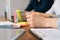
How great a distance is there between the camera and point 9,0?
3.36 meters

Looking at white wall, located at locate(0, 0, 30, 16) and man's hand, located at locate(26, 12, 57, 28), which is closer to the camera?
man's hand, located at locate(26, 12, 57, 28)

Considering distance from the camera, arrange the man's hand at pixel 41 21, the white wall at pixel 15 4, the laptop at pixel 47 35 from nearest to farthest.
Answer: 1. the laptop at pixel 47 35
2. the man's hand at pixel 41 21
3. the white wall at pixel 15 4

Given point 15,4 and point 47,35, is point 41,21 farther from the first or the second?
point 15,4

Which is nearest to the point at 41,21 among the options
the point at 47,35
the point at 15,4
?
the point at 47,35

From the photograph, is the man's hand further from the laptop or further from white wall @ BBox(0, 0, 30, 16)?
white wall @ BBox(0, 0, 30, 16)

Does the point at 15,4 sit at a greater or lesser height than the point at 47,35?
greater

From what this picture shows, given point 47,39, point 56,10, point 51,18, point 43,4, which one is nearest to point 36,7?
point 43,4

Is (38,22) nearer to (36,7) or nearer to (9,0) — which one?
(36,7)

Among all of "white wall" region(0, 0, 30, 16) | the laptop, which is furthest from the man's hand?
"white wall" region(0, 0, 30, 16)

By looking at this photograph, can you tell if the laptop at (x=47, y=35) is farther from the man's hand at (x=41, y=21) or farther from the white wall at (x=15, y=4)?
the white wall at (x=15, y=4)

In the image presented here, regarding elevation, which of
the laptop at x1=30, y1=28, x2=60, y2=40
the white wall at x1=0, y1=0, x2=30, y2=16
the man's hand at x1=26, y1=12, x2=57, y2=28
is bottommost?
the laptop at x1=30, y1=28, x2=60, y2=40

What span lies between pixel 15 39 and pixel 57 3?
1.46m

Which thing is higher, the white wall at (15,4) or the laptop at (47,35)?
the white wall at (15,4)

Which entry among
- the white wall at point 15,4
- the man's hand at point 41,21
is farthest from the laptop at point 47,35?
the white wall at point 15,4
